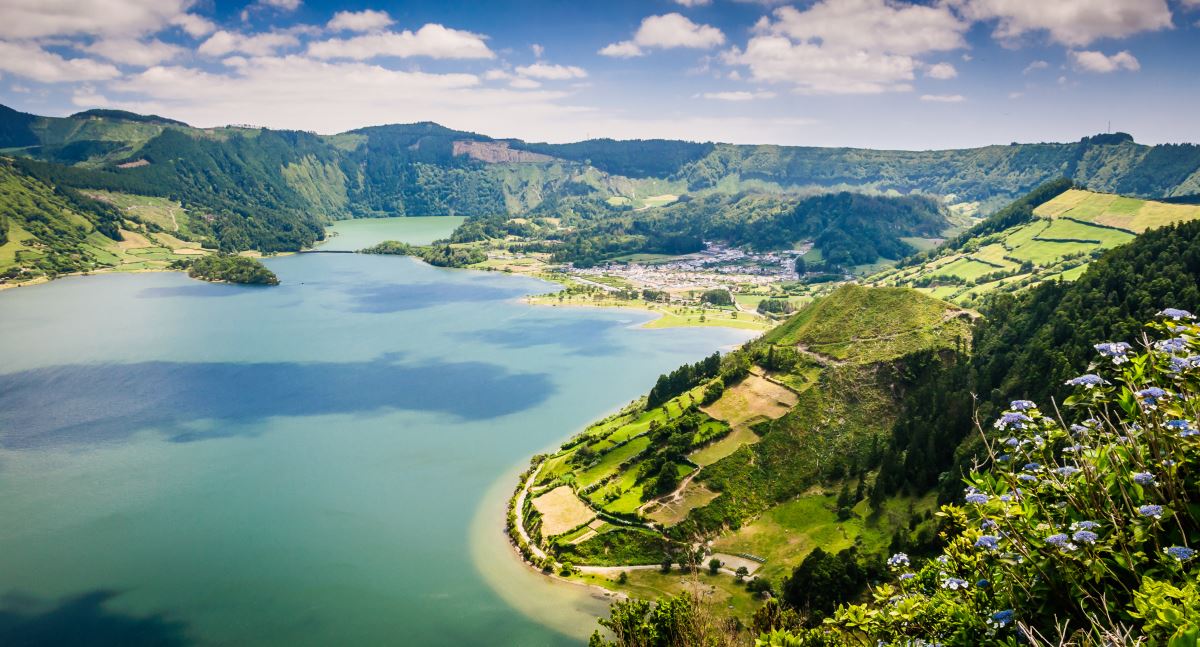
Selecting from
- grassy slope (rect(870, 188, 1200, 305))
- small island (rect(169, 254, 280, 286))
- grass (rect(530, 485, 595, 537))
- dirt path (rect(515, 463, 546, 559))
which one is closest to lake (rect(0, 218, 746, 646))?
dirt path (rect(515, 463, 546, 559))

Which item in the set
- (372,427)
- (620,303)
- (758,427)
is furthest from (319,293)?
(758,427)

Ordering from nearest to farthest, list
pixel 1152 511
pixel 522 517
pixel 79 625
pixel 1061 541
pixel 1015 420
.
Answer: pixel 1152 511
pixel 1061 541
pixel 1015 420
pixel 79 625
pixel 522 517

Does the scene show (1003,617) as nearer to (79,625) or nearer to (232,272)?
(79,625)

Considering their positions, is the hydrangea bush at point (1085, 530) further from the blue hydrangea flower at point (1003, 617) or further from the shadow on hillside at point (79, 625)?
the shadow on hillside at point (79, 625)

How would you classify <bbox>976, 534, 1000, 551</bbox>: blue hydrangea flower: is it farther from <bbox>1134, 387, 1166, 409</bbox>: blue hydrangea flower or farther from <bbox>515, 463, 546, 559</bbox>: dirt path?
<bbox>515, 463, 546, 559</bbox>: dirt path

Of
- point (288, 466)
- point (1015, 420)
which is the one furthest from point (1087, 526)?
point (288, 466)

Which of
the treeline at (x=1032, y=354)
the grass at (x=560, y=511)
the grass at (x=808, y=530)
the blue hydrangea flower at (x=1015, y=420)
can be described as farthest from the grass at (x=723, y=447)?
the blue hydrangea flower at (x=1015, y=420)
